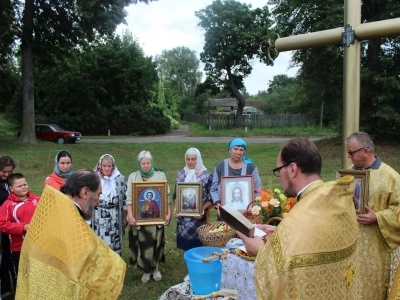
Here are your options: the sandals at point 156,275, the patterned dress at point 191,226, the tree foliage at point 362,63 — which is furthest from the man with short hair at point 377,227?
the tree foliage at point 362,63

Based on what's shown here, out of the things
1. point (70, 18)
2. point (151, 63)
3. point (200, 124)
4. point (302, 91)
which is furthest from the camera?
point (200, 124)

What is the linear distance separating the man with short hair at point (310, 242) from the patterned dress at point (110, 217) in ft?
11.2

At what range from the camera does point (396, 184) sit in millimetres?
3537

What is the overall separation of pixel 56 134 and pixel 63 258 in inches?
1094

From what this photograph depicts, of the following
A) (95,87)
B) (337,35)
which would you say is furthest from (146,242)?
(95,87)

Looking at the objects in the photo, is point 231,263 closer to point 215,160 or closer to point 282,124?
point 215,160

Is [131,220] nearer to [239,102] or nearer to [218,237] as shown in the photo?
[218,237]

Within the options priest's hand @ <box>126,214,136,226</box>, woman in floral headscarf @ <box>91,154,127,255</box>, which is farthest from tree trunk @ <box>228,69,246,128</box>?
priest's hand @ <box>126,214,136,226</box>

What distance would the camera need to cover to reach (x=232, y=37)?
3972 centimetres

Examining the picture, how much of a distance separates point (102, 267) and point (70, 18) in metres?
21.9

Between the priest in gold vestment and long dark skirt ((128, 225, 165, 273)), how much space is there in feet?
8.92

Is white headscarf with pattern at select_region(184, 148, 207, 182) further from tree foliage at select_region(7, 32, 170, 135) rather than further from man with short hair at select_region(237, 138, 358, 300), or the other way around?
tree foliage at select_region(7, 32, 170, 135)

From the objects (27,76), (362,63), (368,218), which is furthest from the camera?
(27,76)

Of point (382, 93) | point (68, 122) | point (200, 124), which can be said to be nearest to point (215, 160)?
point (382, 93)
